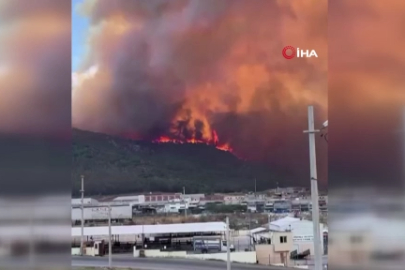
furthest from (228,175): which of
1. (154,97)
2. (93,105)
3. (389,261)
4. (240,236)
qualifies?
(389,261)

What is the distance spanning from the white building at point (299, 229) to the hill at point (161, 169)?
0.20m

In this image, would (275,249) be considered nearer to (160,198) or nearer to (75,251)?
(160,198)

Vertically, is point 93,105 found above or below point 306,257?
above

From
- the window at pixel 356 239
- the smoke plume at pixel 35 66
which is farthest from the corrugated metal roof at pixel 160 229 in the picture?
the window at pixel 356 239

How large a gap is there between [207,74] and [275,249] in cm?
95

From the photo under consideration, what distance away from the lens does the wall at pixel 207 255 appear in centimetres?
238

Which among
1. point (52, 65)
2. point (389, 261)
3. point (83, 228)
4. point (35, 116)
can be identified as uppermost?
point (52, 65)

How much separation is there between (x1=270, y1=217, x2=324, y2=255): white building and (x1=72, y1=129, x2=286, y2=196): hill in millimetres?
199

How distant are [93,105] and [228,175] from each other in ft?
2.49

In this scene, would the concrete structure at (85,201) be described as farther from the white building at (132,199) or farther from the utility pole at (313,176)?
the utility pole at (313,176)

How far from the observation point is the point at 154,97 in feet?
7.83

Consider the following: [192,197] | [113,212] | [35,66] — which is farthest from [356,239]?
[35,66]

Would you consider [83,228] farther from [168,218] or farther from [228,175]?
[228,175]

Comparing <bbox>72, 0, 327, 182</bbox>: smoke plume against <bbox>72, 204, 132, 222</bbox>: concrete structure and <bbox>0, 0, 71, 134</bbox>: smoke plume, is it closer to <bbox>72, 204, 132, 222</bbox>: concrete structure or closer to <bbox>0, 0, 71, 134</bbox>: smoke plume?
<bbox>0, 0, 71, 134</bbox>: smoke plume
